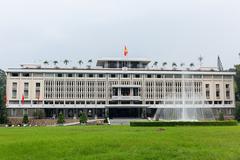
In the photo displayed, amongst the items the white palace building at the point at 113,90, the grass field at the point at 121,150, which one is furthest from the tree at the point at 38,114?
the grass field at the point at 121,150

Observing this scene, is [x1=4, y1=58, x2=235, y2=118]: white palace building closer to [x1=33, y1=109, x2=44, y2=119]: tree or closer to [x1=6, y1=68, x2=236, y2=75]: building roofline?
[x1=6, y1=68, x2=236, y2=75]: building roofline

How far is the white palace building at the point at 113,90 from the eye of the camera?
77.0 m

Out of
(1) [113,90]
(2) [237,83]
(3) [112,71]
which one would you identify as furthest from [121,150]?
(2) [237,83]

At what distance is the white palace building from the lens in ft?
253

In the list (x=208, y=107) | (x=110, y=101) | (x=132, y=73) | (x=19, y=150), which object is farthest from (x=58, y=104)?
(x=19, y=150)

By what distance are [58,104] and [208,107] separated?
112ft

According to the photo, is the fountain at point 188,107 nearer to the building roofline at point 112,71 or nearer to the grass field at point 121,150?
the building roofline at point 112,71

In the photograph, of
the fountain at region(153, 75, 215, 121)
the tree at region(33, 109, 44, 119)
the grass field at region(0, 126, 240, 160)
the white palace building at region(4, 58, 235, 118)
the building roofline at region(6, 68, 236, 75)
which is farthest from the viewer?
the building roofline at region(6, 68, 236, 75)

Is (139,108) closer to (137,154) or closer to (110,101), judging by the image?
(110,101)

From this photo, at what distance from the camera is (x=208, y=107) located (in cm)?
7869

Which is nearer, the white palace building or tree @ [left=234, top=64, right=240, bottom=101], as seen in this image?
the white palace building

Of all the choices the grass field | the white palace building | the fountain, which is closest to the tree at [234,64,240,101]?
the white palace building

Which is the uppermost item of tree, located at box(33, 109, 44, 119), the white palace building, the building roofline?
the building roofline

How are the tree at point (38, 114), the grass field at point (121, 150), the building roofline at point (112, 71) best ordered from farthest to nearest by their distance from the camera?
1. the building roofline at point (112, 71)
2. the tree at point (38, 114)
3. the grass field at point (121, 150)
